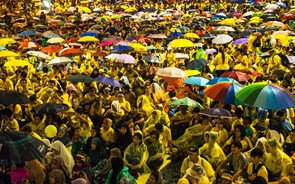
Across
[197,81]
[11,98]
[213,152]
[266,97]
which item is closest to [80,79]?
[11,98]

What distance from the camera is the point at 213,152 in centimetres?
723

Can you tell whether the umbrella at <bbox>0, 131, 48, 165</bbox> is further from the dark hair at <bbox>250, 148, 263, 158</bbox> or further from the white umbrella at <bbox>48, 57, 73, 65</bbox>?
the white umbrella at <bbox>48, 57, 73, 65</bbox>

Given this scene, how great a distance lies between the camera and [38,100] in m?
9.70

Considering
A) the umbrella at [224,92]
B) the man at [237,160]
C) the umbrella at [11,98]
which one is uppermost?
the umbrella at [11,98]

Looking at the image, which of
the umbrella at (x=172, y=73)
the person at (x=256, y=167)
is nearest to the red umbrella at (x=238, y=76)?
the umbrella at (x=172, y=73)

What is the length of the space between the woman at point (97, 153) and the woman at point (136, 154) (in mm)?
401

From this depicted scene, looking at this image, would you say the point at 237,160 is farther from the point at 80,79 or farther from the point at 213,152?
the point at 80,79

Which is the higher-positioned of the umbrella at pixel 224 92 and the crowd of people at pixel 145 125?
the umbrella at pixel 224 92

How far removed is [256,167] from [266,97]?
1331mm

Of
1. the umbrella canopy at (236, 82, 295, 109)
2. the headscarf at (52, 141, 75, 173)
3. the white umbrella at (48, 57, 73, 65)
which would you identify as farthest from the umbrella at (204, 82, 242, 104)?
the white umbrella at (48, 57, 73, 65)

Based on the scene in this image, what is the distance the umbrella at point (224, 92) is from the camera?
317 inches

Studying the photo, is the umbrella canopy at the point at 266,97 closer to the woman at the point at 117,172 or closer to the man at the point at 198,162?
the man at the point at 198,162

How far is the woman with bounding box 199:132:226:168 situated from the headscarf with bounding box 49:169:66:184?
2.50m

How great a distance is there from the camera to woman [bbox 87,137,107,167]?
7525 mm
